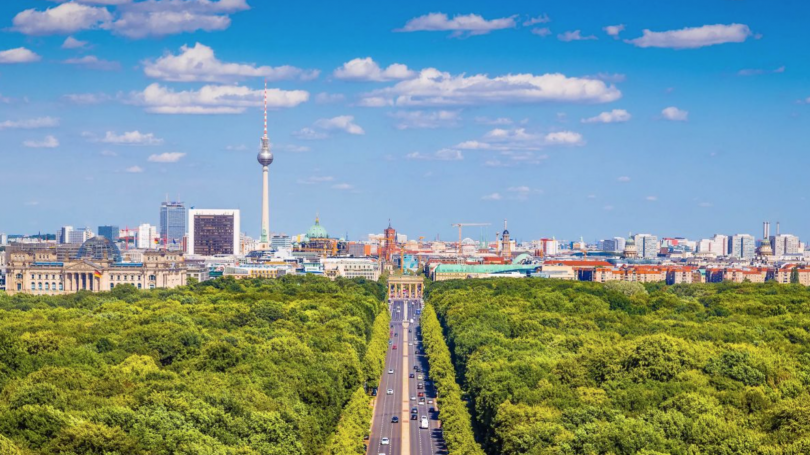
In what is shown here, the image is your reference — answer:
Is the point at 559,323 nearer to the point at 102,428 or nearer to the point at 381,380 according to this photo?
the point at 381,380

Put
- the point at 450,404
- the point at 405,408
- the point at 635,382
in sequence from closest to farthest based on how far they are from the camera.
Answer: the point at 635,382 < the point at 450,404 < the point at 405,408

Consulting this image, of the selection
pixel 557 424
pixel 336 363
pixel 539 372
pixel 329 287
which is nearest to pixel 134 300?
pixel 329 287

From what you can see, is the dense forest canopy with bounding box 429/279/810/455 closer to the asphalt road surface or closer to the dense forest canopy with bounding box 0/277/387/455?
the asphalt road surface

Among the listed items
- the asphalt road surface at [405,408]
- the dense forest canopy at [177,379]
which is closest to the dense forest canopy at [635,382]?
the asphalt road surface at [405,408]

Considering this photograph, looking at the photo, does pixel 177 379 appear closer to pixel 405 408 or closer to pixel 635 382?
pixel 635 382

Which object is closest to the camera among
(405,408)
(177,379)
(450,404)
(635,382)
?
(177,379)

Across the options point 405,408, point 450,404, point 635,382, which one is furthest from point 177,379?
point 405,408

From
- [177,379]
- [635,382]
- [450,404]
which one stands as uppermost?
[177,379]
